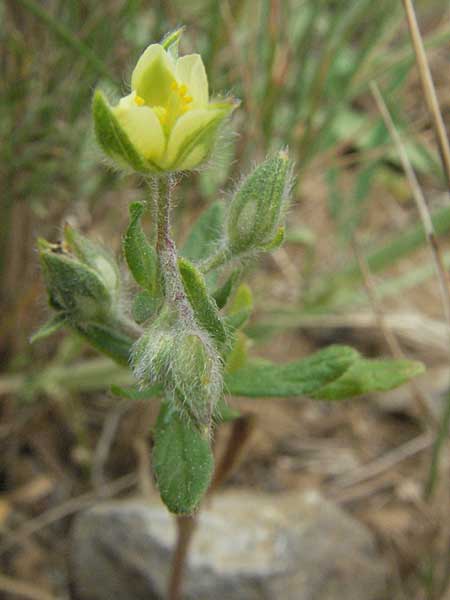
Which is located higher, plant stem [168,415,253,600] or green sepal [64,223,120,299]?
green sepal [64,223,120,299]

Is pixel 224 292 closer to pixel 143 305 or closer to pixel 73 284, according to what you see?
pixel 143 305

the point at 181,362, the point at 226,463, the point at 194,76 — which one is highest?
the point at 194,76

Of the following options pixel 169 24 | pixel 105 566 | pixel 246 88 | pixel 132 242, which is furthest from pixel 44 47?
pixel 105 566

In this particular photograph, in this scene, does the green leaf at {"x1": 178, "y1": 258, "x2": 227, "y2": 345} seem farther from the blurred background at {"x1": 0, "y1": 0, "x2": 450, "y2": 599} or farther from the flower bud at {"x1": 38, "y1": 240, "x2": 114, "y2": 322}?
the blurred background at {"x1": 0, "y1": 0, "x2": 450, "y2": 599}

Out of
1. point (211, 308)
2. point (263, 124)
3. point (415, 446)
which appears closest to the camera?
point (211, 308)

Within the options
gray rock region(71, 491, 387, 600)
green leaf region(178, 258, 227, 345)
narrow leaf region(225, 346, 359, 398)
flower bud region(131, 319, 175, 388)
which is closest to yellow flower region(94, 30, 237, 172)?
green leaf region(178, 258, 227, 345)

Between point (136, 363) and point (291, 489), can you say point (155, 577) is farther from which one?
point (136, 363)

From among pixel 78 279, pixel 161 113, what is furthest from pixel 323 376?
pixel 161 113
